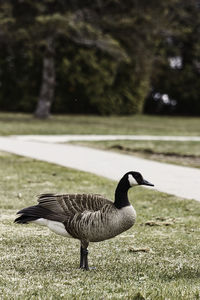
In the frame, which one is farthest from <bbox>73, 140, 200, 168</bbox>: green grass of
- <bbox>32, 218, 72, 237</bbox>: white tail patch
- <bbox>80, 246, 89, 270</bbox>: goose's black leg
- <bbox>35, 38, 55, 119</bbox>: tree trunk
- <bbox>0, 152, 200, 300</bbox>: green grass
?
<bbox>35, 38, 55, 119</bbox>: tree trunk

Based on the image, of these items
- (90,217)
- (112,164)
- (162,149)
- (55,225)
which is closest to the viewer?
(90,217)

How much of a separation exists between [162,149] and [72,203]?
13.7 metres

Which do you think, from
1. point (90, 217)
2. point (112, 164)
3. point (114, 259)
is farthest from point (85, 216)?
point (112, 164)

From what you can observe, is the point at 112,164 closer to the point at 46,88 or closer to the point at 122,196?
the point at 122,196

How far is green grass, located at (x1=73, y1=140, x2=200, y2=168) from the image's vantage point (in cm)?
1618

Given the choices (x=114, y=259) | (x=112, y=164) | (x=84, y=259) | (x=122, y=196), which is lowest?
(x=112, y=164)

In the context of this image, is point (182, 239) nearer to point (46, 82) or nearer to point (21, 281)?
point (21, 281)

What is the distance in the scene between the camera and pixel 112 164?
14.3 meters

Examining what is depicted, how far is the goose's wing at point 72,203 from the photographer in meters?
5.21

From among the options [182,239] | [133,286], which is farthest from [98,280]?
[182,239]

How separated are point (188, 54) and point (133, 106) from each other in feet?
41.1

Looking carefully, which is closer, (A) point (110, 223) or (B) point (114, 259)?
(A) point (110, 223)

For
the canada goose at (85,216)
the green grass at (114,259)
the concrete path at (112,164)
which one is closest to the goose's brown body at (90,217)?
the canada goose at (85,216)

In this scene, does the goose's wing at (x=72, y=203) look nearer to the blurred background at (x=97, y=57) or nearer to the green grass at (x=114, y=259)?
the green grass at (x=114, y=259)
